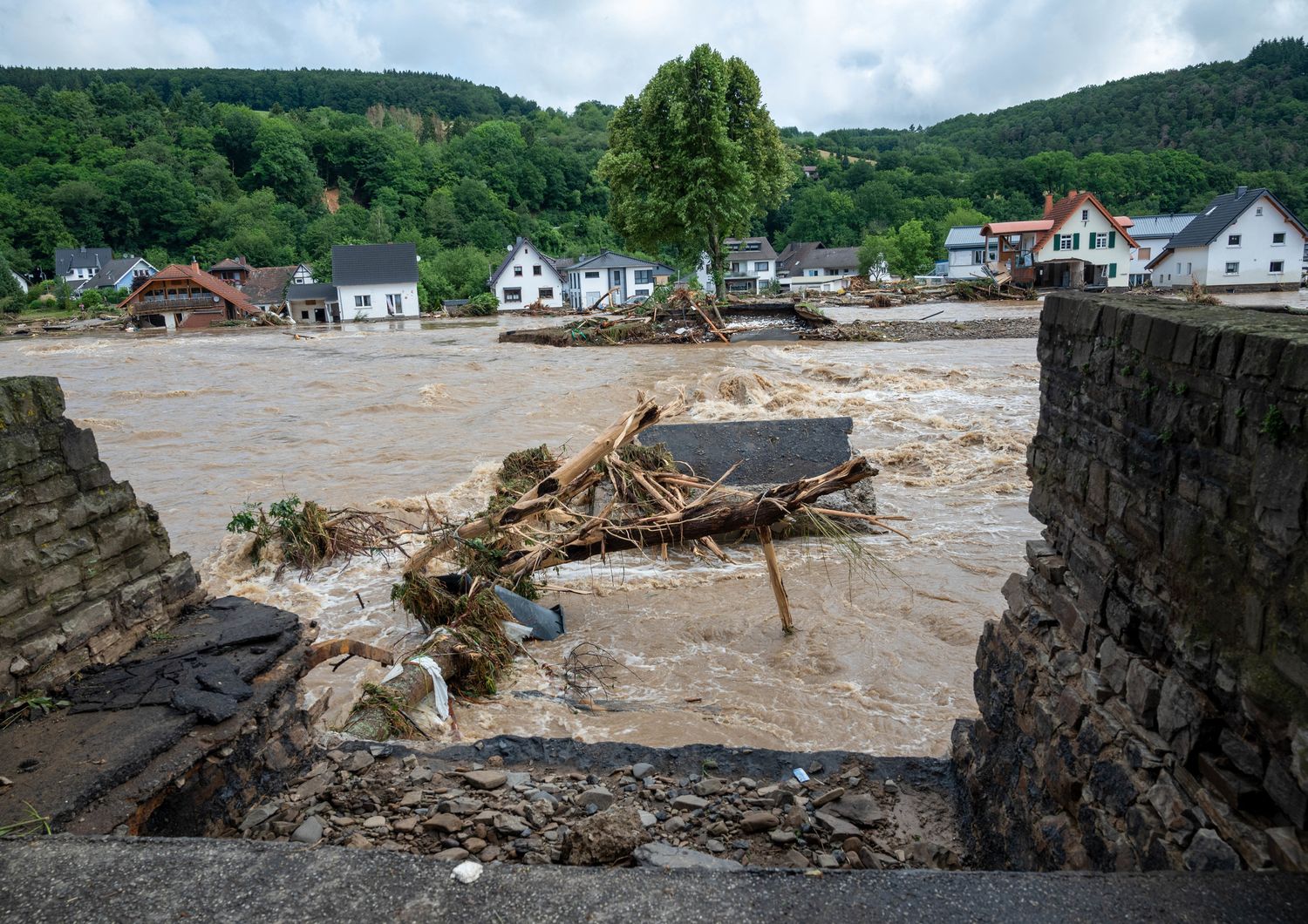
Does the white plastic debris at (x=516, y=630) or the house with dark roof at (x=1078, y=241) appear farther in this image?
the house with dark roof at (x=1078, y=241)

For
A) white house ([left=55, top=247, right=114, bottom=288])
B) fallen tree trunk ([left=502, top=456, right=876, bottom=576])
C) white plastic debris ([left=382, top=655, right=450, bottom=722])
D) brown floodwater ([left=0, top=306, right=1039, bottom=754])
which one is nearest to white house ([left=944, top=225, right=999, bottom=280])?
brown floodwater ([left=0, top=306, right=1039, bottom=754])

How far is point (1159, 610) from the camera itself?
3078 mm

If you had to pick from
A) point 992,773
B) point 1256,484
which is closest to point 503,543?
point 992,773

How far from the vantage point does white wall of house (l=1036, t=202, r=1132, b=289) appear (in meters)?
54.9

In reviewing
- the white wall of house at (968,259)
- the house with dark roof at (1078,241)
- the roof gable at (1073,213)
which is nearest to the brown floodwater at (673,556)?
the house with dark roof at (1078,241)

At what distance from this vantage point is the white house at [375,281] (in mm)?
60750

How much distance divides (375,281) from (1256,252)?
2251 inches

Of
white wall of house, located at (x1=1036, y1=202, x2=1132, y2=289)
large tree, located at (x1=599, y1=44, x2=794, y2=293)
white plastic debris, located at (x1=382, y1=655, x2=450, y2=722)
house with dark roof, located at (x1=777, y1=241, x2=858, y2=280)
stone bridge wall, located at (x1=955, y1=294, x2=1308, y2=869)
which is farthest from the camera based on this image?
house with dark roof, located at (x1=777, y1=241, x2=858, y2=280)

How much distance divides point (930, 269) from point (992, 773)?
7468cm

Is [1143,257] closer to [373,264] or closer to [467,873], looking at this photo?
[373,264]

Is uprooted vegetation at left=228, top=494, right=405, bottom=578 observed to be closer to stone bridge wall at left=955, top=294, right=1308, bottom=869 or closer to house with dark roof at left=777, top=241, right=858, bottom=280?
stone bridge wall at left=955, top=294, right=1308, bottom=869

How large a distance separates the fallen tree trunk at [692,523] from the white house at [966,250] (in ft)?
210

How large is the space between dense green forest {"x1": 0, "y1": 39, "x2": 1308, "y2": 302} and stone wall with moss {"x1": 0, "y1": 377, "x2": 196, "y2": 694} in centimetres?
6343

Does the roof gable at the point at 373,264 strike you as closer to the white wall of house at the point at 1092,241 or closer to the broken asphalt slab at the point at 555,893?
the white wall of house at the point at 1092,241
